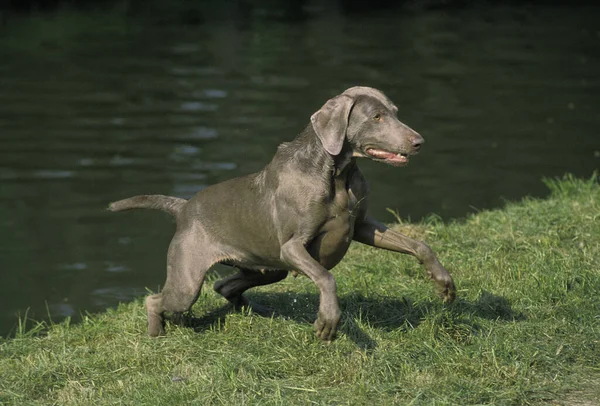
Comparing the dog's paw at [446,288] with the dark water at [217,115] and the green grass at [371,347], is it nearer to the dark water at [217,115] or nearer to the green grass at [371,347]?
the green grass at [371,347]

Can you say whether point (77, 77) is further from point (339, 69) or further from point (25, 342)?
point (25, 342)

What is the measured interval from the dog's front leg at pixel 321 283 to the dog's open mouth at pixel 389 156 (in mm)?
709

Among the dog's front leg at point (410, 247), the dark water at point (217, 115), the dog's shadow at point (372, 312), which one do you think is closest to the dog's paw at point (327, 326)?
the dog's shadow at point (372, 312)

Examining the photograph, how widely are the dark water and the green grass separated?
8.44 feet

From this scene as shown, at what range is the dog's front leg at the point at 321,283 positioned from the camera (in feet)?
19.7

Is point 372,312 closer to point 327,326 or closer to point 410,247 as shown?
point 410,247

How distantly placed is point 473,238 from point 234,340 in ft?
9.85

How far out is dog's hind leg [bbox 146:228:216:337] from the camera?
7.03m

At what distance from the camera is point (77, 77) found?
19969 millimetres

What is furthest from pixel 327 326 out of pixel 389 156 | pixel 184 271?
pixel 184 271

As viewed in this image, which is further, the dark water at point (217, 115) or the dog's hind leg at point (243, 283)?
Answer: the dark water at point (217, 115)

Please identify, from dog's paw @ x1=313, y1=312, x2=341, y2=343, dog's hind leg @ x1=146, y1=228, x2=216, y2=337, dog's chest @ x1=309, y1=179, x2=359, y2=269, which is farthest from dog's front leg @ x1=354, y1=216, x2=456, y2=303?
dog's hind leg @ x1=146, y1=228, x2=216, y2=337

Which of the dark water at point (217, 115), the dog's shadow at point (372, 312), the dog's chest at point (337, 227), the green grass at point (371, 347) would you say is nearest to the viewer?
the green grass at point (371, 347)

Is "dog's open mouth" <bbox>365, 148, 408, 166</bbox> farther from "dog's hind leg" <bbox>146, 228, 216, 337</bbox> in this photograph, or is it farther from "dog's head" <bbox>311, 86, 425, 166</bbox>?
"dog's hind leg" <bbox>146, 228, 216, 337</bbox>
